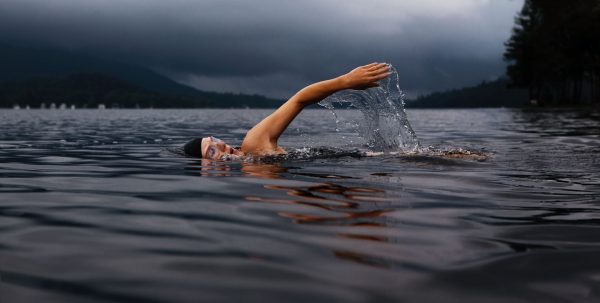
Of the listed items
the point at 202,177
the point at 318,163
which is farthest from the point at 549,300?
the point at 318,163

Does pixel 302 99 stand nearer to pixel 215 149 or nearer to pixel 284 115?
pixel 284 115

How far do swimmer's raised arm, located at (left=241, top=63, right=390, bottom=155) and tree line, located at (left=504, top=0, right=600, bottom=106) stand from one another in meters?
59.2

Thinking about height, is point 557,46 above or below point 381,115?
above

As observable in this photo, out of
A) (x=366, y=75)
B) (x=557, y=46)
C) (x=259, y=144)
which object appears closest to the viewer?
(x=366, y=75)

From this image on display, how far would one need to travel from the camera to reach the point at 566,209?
484 centimetres

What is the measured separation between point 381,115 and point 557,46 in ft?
215

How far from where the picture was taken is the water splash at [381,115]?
31.1 feet

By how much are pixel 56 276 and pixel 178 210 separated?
1.85 metres

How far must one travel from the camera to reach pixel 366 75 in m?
8.18

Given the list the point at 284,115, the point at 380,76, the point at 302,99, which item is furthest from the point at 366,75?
the point at 284,115

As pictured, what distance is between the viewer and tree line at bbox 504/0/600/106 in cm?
6228

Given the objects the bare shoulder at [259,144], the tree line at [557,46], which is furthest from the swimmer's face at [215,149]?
the tree line at [557,46]

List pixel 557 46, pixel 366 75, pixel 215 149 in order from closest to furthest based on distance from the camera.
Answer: pixel 366 75 → pixel 215 149 → pixel 557 46

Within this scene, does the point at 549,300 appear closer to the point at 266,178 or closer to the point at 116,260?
the point at 116,260
